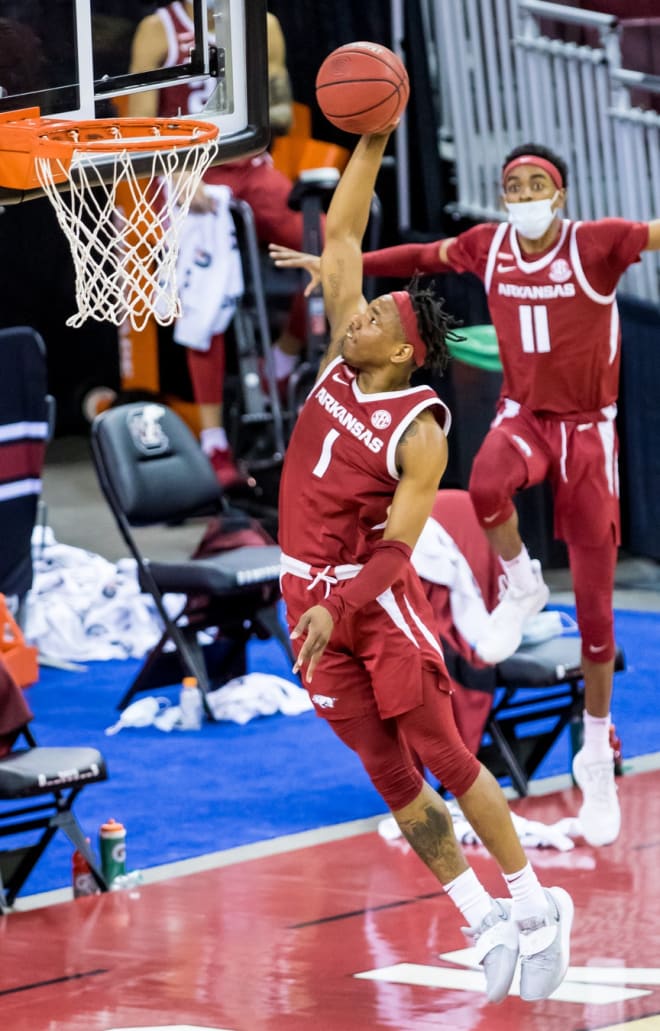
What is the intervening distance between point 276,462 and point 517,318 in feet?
17.6

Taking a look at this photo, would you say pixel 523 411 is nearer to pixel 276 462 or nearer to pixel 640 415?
pixel 640 415

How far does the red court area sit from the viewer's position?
511 cm

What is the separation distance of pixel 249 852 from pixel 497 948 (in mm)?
1947

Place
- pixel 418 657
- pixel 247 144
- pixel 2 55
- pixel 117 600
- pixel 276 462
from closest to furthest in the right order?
pixel 418 657 < pixel 2 55 < pixel 247 144 < pixel 117 600 < pixel 276 462

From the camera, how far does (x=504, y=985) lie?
16.3ft

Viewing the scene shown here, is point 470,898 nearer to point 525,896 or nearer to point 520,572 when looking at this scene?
point 525,896

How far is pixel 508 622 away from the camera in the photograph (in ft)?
22.5

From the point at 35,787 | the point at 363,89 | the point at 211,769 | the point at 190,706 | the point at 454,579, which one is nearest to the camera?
the point at 363,89

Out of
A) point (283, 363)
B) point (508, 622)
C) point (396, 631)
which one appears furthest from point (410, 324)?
point (283, 363)

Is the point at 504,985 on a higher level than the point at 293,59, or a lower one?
lower

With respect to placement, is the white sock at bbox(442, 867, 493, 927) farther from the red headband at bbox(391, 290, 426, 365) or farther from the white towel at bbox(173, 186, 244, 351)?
the white towel at bbox(173, 186, 244, 351)

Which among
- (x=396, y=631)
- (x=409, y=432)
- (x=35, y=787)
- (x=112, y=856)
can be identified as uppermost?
(x=409, y=432)

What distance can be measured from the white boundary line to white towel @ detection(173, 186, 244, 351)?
535 centimetres

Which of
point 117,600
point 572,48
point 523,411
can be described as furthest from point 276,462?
point 523,411
